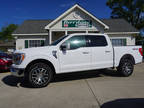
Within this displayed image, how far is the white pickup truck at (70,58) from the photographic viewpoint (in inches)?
194

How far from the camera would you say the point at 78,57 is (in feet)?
18.2

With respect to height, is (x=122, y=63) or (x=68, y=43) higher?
(x=68, y=43)

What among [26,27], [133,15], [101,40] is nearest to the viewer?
[101,40]

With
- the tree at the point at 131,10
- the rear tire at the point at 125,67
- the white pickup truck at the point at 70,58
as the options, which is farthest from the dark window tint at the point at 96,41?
the tree at the point at 131,10

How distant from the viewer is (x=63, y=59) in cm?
532

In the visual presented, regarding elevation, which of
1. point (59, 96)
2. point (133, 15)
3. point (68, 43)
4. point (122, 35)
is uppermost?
point (133, 15)

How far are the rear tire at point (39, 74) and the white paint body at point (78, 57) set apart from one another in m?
0.27

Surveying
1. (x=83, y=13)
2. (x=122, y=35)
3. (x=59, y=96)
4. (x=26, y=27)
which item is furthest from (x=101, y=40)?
(x=26, y=27)

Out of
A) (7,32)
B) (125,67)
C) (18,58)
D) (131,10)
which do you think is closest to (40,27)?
(18,58)

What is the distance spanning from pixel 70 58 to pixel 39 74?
142 cm

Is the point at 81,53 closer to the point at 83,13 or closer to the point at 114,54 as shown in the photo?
the point at 114,54

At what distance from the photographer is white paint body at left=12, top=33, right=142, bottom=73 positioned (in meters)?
4.98

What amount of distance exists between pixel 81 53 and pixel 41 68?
71.2 inches

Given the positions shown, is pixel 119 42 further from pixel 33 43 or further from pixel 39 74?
pixel 39 74
